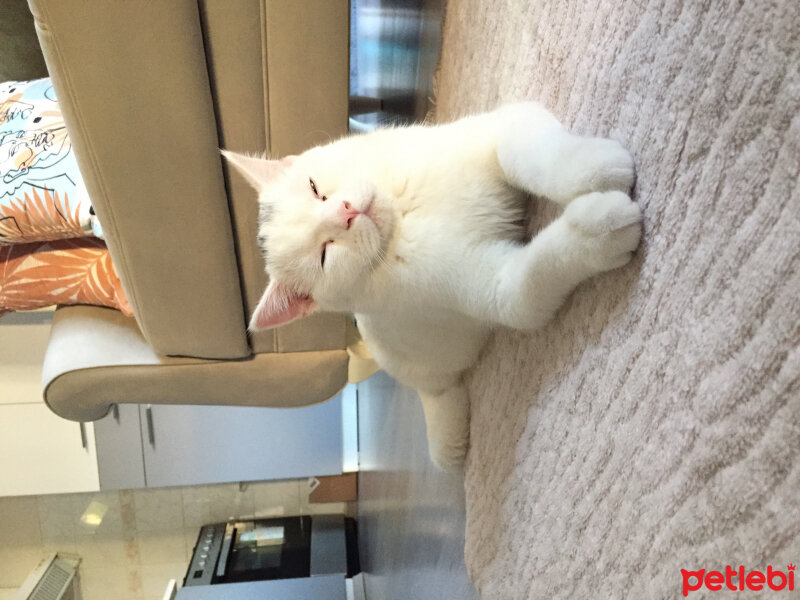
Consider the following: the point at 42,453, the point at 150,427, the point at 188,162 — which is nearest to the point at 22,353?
the point at 42,453

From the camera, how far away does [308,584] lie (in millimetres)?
2729

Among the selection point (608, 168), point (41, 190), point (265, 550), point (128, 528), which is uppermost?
point (608, 168)

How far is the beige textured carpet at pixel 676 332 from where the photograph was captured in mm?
376

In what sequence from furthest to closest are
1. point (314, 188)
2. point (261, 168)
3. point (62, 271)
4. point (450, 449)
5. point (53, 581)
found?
point (53, 581)
point (62, 271)
point (450, 449)
point (261, 168)
point (314, 188)

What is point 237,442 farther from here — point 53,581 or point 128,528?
point 53,581

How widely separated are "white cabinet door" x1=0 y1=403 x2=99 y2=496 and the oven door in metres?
0.76

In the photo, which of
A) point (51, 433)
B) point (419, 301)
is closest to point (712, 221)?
point (419, 301)

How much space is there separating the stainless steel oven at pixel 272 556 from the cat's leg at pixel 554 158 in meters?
2.56

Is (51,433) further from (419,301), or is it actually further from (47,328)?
(419,301)

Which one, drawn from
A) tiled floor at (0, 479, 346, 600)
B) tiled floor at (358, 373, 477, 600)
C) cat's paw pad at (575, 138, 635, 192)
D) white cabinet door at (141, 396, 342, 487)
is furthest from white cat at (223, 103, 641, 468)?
tiled floor at (0, 479, 346, 600)

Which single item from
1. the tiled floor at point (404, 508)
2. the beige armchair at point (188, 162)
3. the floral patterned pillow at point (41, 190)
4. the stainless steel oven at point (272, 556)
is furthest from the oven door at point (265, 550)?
the floral patterned pillow at point (41, 190)

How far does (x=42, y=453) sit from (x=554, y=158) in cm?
308

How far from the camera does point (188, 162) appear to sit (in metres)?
1.16

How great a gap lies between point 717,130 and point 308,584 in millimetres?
2792
